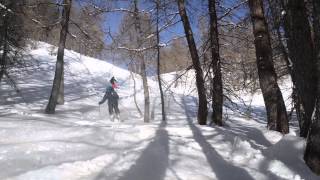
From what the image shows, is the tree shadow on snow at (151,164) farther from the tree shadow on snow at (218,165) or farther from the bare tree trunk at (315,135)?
the bare tree trunk at (315,135)

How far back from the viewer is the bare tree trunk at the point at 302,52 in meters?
7.41

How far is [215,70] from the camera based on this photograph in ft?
48.5

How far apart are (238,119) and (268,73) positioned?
15.2m

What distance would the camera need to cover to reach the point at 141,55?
69.8ft

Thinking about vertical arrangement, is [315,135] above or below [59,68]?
below

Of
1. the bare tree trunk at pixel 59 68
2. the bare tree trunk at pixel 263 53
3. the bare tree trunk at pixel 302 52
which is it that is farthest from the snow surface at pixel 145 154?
the bare tree trunk at pixel 59 68

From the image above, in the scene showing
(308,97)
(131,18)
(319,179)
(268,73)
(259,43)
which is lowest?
(319,179)

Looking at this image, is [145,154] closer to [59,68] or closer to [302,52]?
[302,52]

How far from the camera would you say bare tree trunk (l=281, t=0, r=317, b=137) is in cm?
741

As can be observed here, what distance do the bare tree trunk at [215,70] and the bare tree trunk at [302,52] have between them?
23.2 ft

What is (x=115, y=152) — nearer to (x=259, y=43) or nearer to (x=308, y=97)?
(x=308, y=97)

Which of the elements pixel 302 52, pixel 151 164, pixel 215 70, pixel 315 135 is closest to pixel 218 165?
pixel 151 164

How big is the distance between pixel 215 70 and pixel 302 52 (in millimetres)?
7300

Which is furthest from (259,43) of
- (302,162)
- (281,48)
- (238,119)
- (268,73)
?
(238,119)
